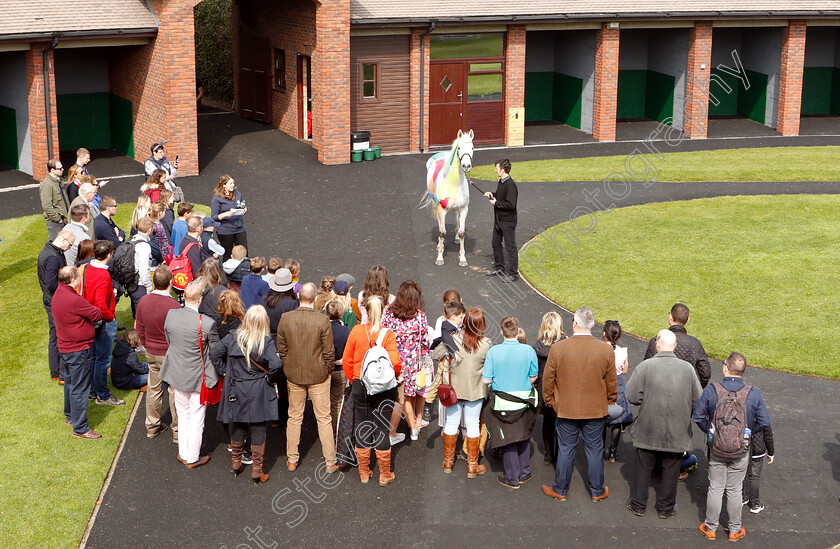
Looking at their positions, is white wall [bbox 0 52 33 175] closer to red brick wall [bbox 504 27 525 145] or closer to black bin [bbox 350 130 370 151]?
black bin [bbox 350 130 370 151]

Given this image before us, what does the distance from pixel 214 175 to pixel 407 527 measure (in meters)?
16.5

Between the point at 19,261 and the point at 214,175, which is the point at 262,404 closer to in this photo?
the point at 19,261

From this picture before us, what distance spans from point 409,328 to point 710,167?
18.0 metres

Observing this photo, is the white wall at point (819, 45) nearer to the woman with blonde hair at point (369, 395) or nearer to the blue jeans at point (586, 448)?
the blue jeans at point (586, 448)

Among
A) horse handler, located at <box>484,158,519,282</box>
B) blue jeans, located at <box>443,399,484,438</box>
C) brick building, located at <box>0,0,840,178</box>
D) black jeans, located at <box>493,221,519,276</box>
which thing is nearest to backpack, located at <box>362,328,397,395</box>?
blue jeans, located at <box>443,399,484,438</box>

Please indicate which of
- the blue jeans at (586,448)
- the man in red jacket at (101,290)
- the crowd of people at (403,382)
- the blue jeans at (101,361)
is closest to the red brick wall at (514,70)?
the crowd of people at (403,382)

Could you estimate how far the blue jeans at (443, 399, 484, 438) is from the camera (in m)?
10.1

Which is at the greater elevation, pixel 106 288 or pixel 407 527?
pixel 106 288

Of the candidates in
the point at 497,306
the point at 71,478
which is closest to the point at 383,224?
the point at 497,306

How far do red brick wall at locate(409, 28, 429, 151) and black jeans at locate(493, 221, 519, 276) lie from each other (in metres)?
11.9

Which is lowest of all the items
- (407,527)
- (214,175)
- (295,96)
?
(407,527)

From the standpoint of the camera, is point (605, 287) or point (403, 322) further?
point (605, 287)

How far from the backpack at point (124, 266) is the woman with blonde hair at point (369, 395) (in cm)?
407

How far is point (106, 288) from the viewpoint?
444 inches
